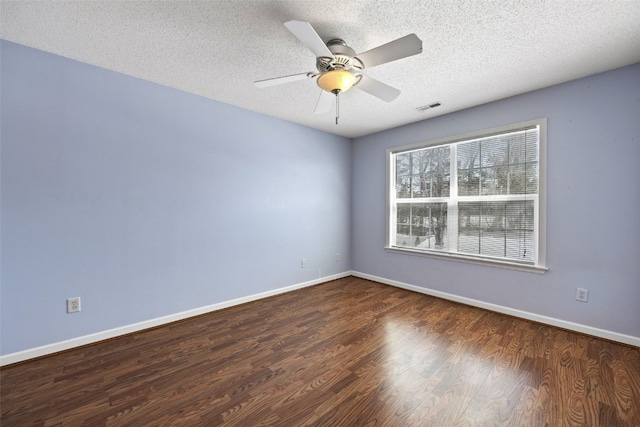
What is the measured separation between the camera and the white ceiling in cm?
166

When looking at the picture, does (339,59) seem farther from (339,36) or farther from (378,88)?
(378,88)

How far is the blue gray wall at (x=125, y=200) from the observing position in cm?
204

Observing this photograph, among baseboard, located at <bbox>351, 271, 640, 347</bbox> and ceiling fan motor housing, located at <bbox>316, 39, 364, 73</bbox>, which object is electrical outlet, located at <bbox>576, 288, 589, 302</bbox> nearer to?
baseboard, located at <bbox>351, 271, 640, 347</bbox>

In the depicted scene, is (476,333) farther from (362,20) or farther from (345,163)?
(345,163)

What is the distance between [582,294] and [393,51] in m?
2.89

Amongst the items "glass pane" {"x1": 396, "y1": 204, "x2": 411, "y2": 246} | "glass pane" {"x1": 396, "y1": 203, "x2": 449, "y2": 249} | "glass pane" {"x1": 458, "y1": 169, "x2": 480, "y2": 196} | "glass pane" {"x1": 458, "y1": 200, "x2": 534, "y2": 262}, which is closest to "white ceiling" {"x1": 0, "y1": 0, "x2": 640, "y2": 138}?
"glass pane" {"x1": 458, "y1": 169, "x2": 480, "y2": 196}

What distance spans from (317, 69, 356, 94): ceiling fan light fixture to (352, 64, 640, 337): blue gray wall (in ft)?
7.19

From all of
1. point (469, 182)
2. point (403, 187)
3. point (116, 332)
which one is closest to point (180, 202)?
point (116, 332)

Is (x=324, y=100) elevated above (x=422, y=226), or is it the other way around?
(x=324, y=100)

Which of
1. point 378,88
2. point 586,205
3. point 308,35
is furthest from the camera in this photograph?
point 586,205

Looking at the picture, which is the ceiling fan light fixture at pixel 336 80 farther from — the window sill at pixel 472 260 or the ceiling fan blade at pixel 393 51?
the window sill at pixel 472 260

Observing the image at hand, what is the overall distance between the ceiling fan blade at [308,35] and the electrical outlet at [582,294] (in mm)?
3151

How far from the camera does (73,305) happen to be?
223cm

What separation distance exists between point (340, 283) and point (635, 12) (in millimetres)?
3927
